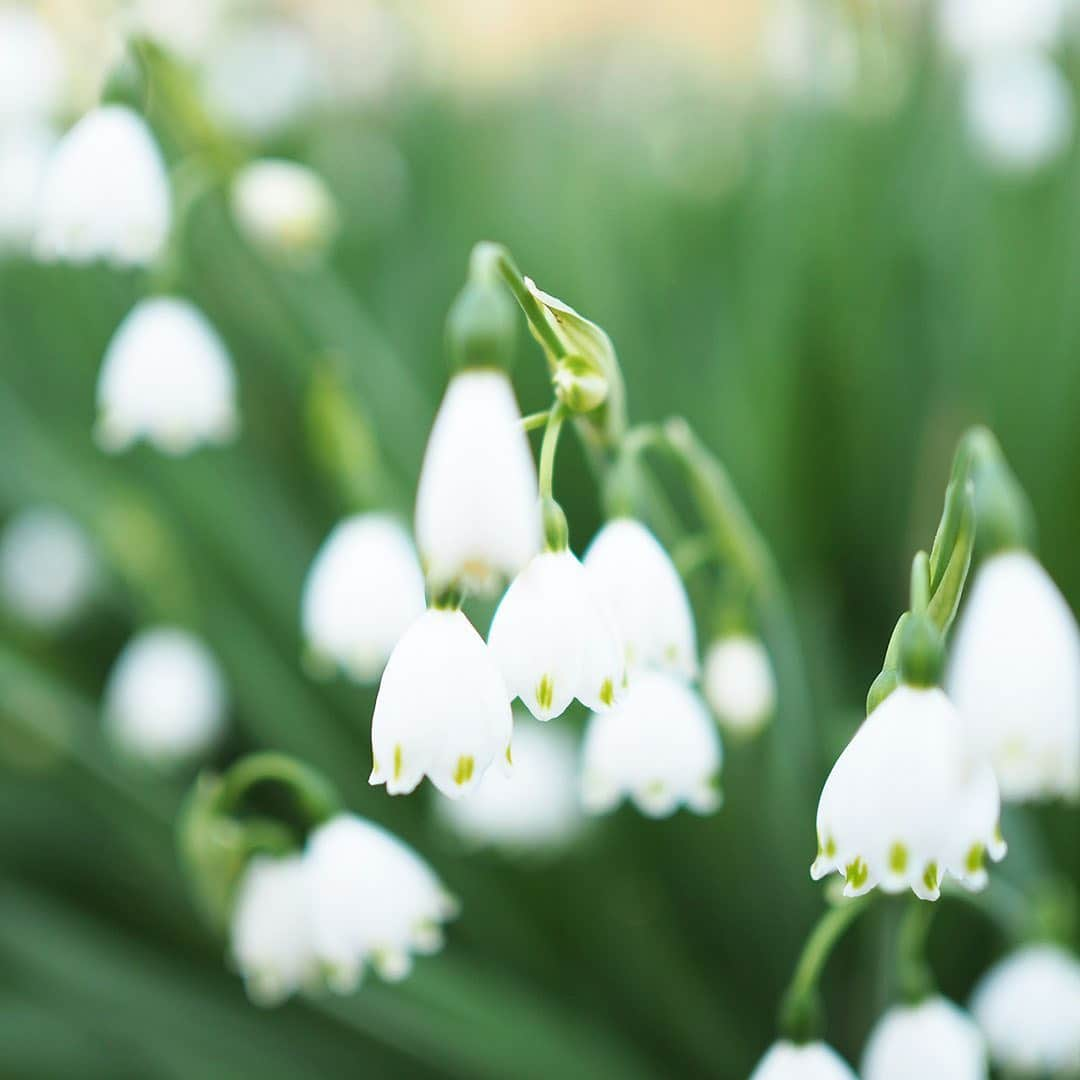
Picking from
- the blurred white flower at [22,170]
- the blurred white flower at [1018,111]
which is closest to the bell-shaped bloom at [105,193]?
the blurred white flower at [22,170]

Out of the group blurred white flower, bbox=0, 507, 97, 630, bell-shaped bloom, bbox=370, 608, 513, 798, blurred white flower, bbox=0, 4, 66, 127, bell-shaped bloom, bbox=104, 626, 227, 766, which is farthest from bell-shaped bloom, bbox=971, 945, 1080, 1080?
blurred white flower, bbox=0, 4, 66, 127

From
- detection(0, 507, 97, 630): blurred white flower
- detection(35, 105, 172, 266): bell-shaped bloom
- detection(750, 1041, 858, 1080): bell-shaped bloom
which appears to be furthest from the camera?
detection(0, 507, 97, 630): blurred white flower

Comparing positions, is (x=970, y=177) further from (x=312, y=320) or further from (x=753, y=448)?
(x=312, y=320)

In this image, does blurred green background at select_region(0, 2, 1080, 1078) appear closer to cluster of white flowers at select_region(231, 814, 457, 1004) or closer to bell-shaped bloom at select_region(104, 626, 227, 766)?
bell-shaped bloom at select_region(104, 626, 227, 766)

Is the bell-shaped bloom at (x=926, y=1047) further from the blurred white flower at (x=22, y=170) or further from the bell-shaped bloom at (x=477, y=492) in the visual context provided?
the blurred white flower at (x=22, y=170)

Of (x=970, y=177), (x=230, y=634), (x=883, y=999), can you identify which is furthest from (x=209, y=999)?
(x=970, y=177)

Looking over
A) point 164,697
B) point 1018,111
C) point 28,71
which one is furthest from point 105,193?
point 1018,111

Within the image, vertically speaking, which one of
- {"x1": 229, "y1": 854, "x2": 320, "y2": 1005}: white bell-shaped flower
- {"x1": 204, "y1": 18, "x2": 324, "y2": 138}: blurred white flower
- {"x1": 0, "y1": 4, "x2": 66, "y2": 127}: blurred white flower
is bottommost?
{"x1": 229, "y1": 854, "x2": 320, "y2": 1005}: white bell-shaped flower
